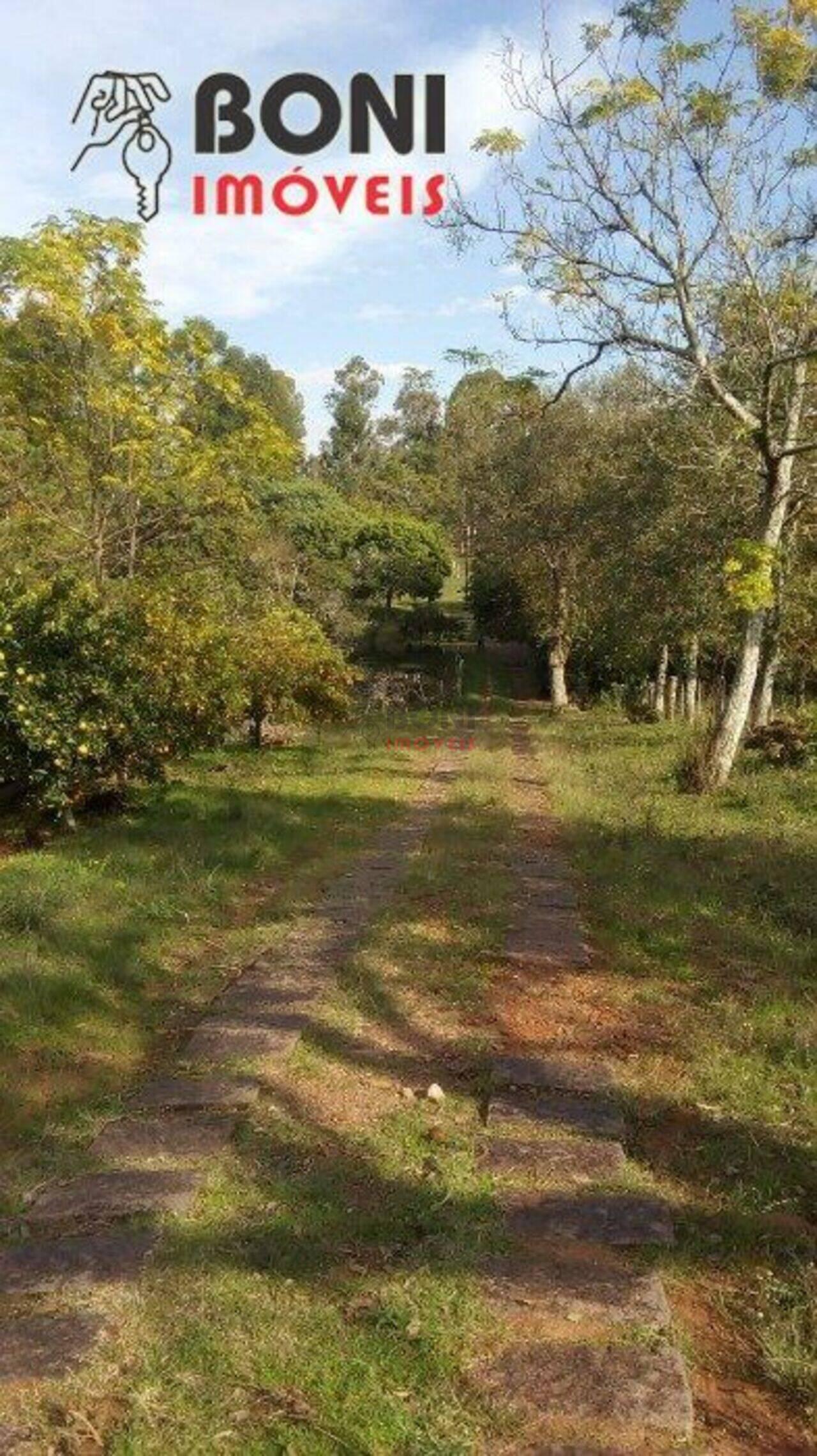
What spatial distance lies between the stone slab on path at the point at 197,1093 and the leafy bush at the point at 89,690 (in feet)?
21.4

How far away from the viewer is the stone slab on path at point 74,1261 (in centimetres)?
397

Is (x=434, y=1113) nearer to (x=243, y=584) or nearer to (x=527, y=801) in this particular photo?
(x=527, y=801)

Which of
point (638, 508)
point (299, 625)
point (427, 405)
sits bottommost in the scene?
point (299, 625)

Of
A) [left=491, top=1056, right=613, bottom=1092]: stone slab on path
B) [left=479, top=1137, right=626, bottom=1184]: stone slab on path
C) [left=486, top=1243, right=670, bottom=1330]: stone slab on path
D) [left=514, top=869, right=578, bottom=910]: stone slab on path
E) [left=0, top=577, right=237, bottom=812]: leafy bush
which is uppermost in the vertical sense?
[left=0, top=577, right=237, bottom=812]: leafy bush

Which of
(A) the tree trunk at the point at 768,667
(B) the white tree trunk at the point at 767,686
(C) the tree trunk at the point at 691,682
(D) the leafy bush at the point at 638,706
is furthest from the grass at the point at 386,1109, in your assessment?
(D) the leafy bush at the point at 638,706

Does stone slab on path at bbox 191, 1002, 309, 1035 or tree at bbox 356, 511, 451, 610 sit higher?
tree at bbox 356, 511, 451, 610

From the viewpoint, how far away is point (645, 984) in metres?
7.31

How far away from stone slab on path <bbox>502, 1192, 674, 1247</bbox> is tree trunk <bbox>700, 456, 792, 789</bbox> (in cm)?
1060

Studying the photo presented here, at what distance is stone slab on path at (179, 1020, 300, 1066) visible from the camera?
605cm

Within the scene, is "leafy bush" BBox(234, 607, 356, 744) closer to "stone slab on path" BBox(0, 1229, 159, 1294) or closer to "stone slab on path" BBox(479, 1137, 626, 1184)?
"stone slab on path" BBox(479, 1137, 626, 1184)

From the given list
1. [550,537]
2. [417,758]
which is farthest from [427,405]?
[417,758]

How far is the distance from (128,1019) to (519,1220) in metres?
3.30

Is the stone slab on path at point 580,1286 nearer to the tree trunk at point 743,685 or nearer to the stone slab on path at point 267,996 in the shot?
the stone slab on path at point 267,996

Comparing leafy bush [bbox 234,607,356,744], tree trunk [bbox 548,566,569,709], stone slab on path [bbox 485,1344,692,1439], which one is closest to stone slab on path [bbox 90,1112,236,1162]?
stone slab on path [bbox 485,1344,692,1439]
